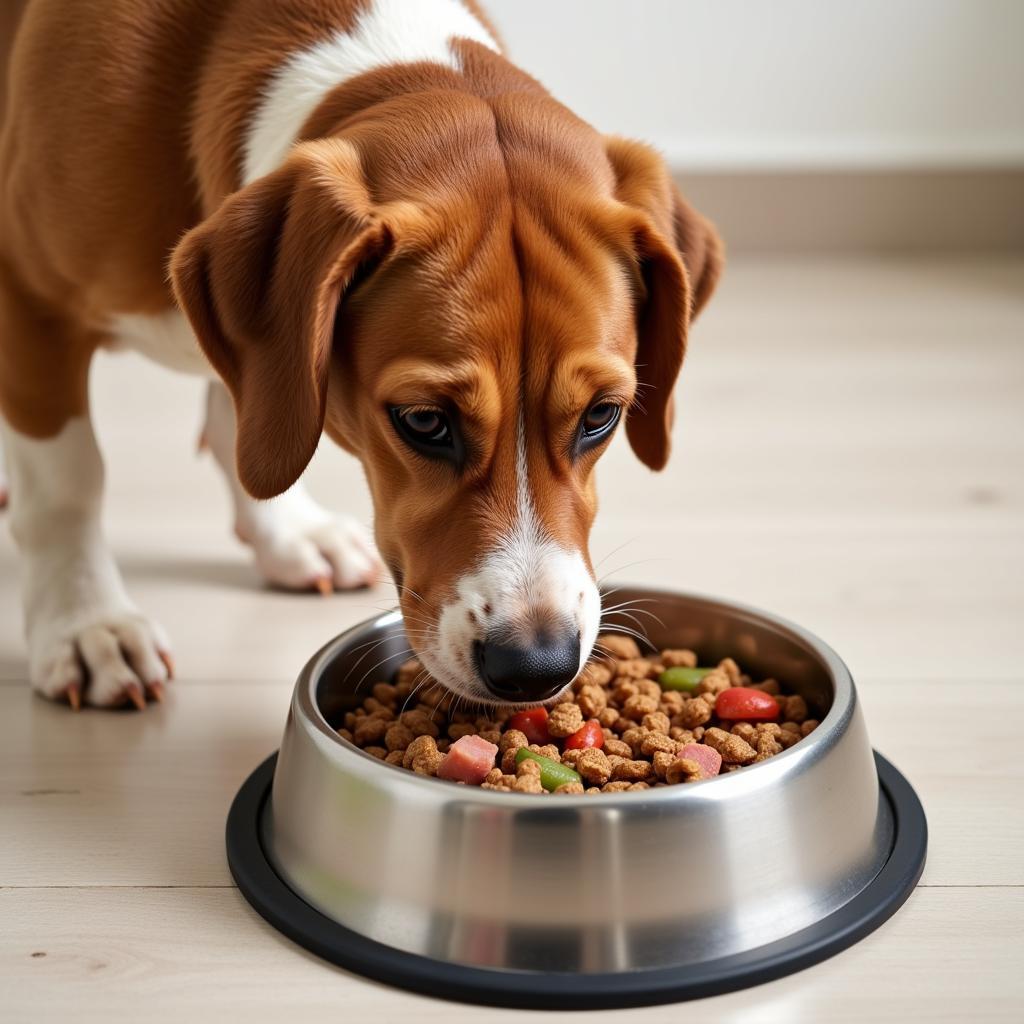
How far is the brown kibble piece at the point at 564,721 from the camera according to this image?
1.92 metres

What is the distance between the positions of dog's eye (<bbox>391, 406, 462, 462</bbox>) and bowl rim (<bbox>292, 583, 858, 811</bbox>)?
1.11 feet

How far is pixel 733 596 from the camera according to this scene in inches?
108

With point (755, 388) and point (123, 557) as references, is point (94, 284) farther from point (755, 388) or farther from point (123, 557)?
point (755, 388)

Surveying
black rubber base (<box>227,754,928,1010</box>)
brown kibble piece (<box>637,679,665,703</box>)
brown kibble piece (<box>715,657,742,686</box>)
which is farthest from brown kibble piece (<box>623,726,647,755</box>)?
black rubber base (<box>227,754,928,1010</box>)

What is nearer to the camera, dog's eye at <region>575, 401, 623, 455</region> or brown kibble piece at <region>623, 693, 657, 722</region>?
dog's eye at <region>575, 401, 623, 455</region>

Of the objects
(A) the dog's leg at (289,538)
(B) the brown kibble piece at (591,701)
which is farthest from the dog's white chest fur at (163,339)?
(B) the brown kibble piece at (591,701)

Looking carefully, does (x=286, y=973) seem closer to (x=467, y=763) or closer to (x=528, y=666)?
(x=467, y=763)

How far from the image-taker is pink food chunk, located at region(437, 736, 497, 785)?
5.83 feet

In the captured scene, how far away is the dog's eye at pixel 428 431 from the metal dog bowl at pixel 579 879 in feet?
1.14

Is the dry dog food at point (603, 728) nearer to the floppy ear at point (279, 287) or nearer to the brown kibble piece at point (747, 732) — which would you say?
the brown kibble piece at point (747, 732)

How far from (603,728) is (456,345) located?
0.56 m

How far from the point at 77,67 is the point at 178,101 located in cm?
15

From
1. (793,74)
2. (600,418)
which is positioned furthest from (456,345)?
(793,74)

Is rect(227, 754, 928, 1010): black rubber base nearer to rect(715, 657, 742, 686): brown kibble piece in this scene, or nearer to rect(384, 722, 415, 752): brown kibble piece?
rect(384, 722, 415, 752): brown kibble piece
